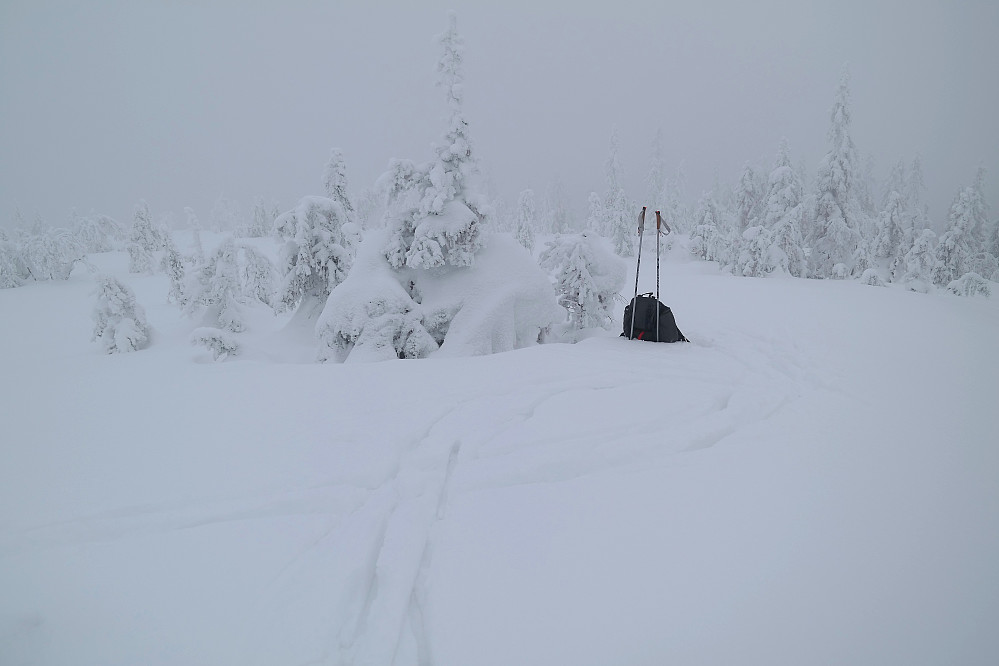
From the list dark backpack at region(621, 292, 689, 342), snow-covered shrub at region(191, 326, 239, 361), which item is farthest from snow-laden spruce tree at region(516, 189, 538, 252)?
dark backpack at region(621, 292, 689, 342)

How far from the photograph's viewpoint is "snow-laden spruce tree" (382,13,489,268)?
10.1m

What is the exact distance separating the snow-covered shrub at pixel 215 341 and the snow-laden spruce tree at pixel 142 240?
2330 cm

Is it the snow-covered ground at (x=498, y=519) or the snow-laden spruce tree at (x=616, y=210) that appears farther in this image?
the snow-laden spruce tree at (x=616, y=210)

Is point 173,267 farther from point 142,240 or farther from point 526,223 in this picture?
point 526,223

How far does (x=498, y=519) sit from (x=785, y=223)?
96.0ft

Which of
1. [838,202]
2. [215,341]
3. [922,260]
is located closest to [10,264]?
[215,341]

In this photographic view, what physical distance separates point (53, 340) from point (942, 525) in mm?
23327

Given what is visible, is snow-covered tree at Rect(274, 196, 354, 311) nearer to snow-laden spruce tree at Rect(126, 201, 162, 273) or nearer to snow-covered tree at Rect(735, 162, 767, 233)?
snow-laden spruce tree at Rect(126, 201, 162, 273)

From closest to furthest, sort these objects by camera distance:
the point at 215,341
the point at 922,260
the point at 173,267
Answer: the point at 215,341 → the point at 173,267 → the point at 922,260

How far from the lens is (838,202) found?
24.9 m

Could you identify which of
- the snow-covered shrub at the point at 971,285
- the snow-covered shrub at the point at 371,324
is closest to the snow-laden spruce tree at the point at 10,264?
the snow-covered shrub at the point at 371,324

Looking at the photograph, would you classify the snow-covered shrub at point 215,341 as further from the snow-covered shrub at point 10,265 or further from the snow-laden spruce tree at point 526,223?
the snow-laden spruce tree at point 526,223

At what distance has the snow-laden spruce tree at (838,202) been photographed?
23953mm

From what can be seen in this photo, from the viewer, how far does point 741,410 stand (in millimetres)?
5305
